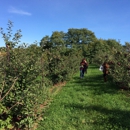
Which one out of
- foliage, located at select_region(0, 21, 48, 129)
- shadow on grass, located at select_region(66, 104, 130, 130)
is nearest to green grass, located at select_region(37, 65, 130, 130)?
shadow on grass, located at select_region(66, 104, 130, 130)

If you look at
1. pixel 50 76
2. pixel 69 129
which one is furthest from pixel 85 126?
pixel 50 76

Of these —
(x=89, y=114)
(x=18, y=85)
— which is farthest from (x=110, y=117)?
(x=18, y=85)

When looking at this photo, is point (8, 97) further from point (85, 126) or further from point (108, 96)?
point (108, 96)

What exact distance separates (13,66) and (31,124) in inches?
70.8

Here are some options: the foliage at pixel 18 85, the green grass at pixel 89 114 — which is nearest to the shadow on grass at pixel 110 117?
the green grass at pixel 89 114

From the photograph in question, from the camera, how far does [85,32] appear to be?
3236 inches

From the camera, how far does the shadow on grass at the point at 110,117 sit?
5499 mm

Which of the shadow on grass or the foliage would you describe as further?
the shadow on grass

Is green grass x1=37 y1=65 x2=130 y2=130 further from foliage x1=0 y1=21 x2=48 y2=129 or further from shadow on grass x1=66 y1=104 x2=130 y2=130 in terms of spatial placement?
foliage x1=0 y1=21 x2=48 y2=129

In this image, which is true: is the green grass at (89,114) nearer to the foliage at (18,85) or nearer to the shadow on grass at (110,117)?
the shadow on grass at (110,117)

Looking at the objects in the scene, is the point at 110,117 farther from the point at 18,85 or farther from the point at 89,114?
the point at 18,85

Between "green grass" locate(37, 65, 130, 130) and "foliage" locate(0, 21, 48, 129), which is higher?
"foliage" locate(0, 21, 48, 129)

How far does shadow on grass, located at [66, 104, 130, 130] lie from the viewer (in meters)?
5.50

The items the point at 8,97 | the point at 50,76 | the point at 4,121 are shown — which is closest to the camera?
the point at 4,121
